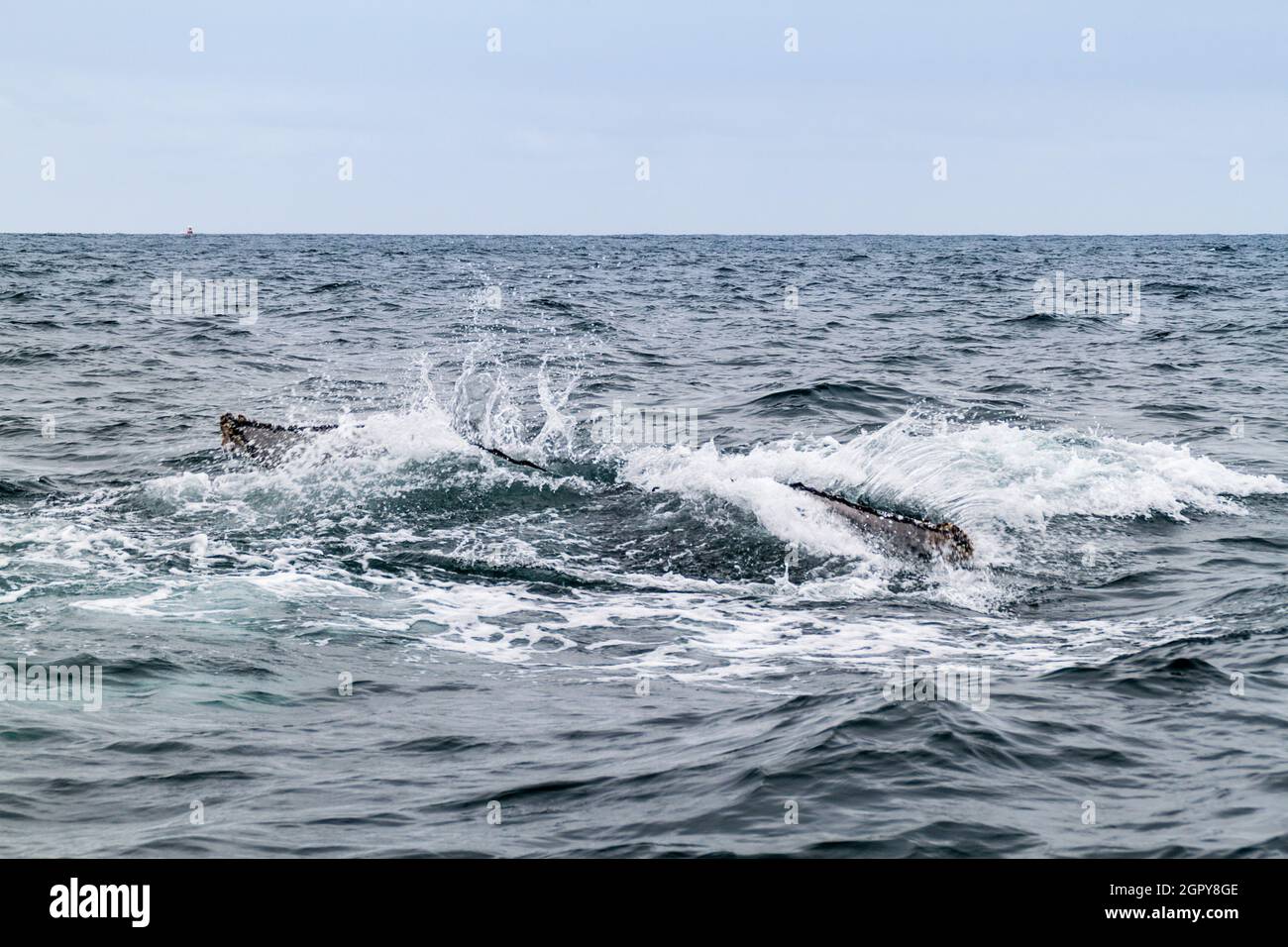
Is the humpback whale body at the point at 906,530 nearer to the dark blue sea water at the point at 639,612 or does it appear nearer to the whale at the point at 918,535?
the whale at the point at 918,535

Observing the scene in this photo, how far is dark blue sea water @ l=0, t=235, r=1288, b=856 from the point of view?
6.10m

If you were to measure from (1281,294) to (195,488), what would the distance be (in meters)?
39.9

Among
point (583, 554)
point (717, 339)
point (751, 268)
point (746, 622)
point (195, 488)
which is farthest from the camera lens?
point (751, 268)

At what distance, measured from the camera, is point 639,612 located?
10.1 metres

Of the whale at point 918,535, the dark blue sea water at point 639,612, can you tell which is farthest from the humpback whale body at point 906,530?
the dark blue sea water at point 639,612

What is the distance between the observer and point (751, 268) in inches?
2431

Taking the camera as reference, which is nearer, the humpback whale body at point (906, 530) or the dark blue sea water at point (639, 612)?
the dark blue sea water at point (639, 612)

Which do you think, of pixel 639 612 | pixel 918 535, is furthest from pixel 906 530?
pixel 639 612

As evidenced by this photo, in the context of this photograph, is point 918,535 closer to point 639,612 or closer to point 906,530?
point 906,530

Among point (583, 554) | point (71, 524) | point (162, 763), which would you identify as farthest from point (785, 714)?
point (71, 524)

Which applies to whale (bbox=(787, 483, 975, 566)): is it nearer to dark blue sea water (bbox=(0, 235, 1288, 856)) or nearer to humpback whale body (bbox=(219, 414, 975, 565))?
humpback whale body (bbox=(219, 414, 975, 565))

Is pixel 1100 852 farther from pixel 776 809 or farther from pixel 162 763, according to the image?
pixel 162 763

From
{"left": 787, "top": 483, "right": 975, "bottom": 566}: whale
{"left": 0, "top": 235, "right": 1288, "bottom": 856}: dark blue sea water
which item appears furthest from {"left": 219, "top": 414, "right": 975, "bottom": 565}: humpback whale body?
{"left": 0, "top": 235, "right": 1288, "bottom": 856}: dark blue sea water

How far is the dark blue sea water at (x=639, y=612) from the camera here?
6.10 metres
